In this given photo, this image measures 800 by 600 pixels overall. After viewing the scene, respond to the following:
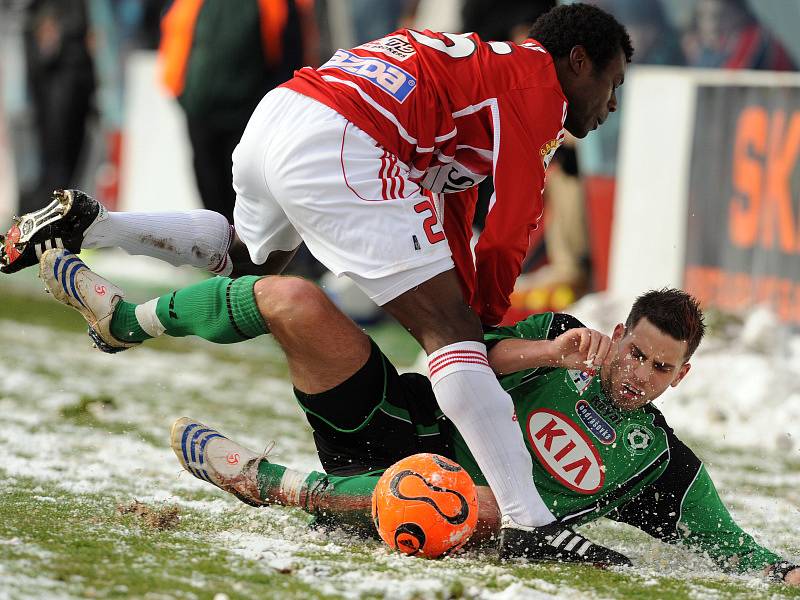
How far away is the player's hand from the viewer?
10.3 ft

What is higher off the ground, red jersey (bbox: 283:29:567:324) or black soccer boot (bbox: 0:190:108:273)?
red jersey (bbox: 283:29:567:324)

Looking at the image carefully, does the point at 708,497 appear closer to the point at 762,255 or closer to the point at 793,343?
the point at 793,343

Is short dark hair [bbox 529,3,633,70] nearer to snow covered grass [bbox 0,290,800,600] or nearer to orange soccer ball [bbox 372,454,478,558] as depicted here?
orange soccer ball [bbox 372,454,478,558]

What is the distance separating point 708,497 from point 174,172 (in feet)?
27.3

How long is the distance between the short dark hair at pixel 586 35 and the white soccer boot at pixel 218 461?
1595 mm

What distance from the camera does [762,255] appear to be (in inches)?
297

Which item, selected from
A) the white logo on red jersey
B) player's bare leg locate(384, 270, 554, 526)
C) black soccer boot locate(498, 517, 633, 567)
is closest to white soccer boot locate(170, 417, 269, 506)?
player's bare leg locate(384, 270, 554, 526)

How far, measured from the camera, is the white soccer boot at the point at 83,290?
365 cm

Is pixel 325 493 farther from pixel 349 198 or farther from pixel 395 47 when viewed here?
pixel 395 47

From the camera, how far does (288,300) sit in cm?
332

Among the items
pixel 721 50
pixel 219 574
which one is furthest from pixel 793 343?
pixel 219 574

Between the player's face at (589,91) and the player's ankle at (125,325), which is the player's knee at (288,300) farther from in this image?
the player's face at (589,91)

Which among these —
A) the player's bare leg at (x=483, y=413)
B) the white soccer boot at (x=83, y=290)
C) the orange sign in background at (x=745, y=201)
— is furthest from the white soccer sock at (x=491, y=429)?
the orange sign in background at (x=745, y=201)

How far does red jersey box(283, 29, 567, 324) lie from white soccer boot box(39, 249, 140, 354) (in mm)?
859
